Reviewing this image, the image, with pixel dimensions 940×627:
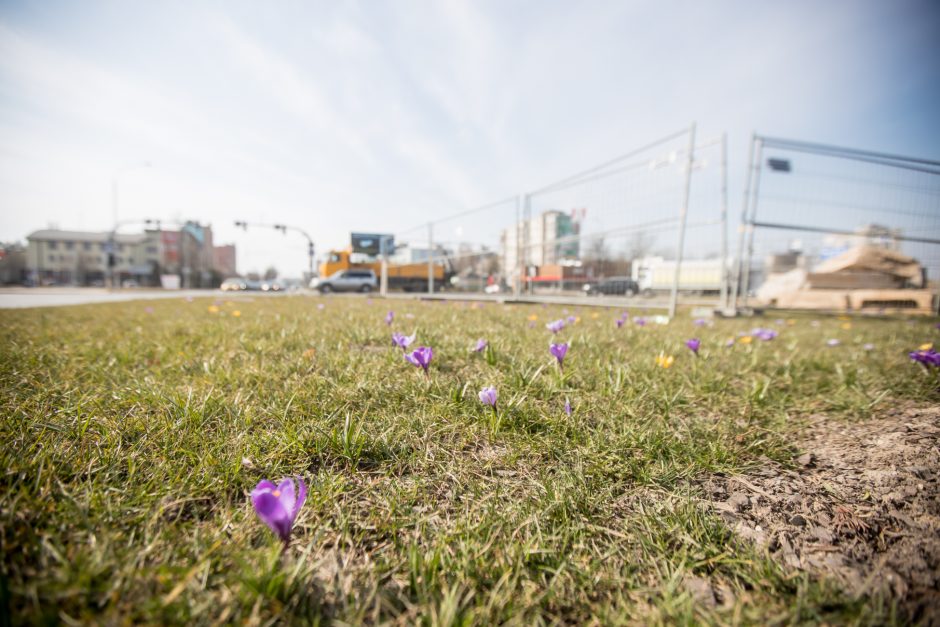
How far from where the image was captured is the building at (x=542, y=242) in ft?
23.2

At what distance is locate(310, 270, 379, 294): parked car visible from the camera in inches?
926

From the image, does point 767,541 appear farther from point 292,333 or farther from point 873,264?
point 873,264

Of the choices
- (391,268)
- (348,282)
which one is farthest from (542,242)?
Answer: (348,282)

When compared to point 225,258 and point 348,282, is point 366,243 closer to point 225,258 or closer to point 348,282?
point 348,282

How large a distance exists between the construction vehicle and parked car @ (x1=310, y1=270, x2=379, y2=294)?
1.13 m

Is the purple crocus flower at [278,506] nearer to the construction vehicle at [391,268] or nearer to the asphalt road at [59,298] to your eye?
the asphalt road at [59,298]

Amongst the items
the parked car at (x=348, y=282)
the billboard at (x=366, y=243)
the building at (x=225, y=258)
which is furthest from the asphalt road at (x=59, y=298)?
the building at (x=225, y=258)

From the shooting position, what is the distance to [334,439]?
122 cm

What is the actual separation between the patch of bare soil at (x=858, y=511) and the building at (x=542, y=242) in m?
5.87

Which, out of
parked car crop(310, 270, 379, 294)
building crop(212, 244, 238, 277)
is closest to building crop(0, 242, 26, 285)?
building crop(212, 244, 238, 277)

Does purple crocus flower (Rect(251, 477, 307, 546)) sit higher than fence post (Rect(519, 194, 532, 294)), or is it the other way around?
fence post (Rect(519, 194, 532, 294))

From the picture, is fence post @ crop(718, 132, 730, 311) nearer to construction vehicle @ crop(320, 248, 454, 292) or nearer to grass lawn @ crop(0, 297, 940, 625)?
grass lawn @ crop(0, 297, 940, 625)

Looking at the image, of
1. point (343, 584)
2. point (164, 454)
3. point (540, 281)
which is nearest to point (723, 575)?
point (343, 584)

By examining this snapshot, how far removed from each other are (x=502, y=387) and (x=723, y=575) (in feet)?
3.45
